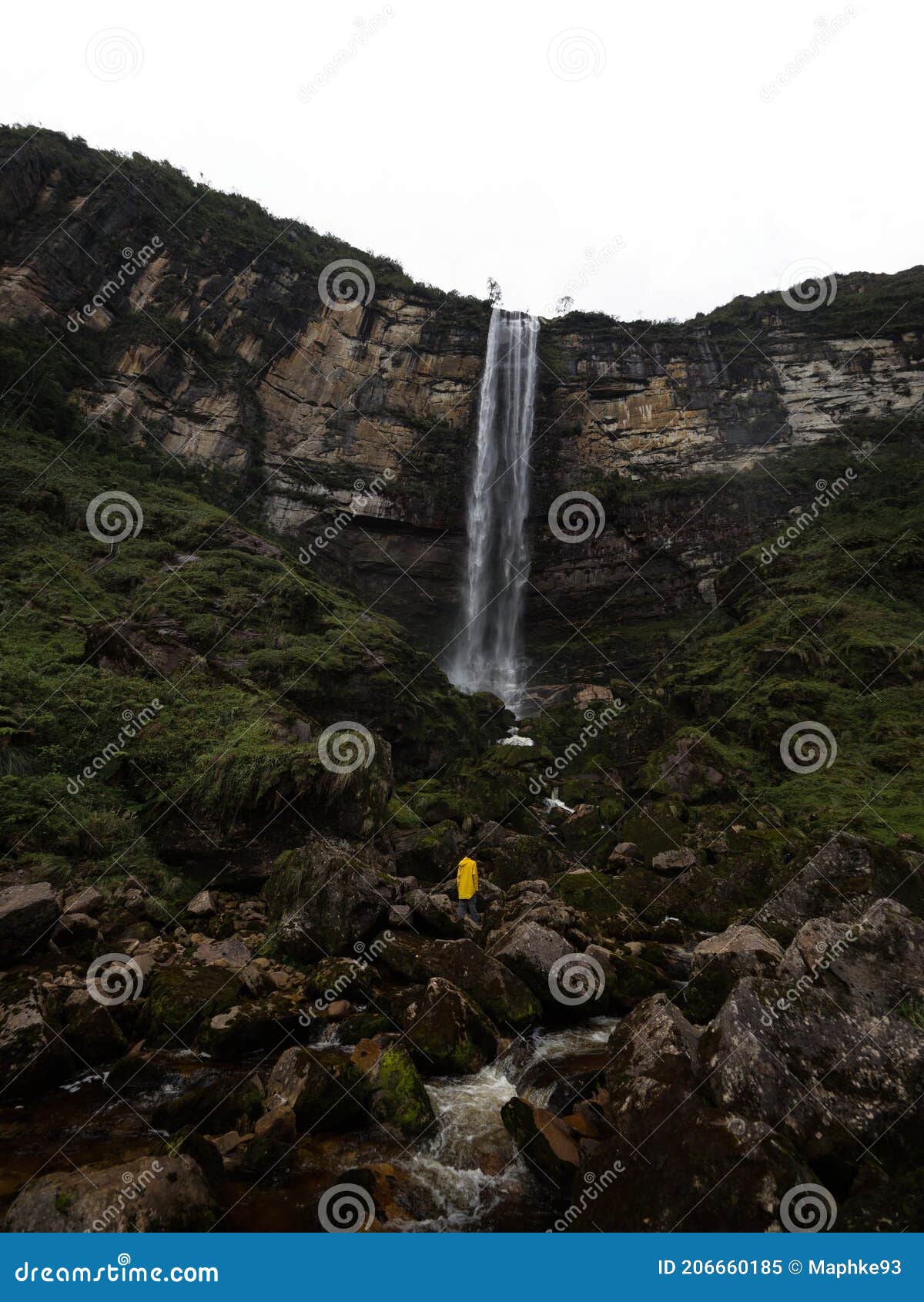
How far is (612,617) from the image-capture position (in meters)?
37.6

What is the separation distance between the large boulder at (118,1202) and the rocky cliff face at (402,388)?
33.1m

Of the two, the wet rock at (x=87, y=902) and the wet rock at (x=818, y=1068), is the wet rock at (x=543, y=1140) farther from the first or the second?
the wet rock at (x=87, y=902)

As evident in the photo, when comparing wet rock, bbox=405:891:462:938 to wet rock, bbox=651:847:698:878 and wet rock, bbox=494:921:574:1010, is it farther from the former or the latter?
wet rock, bbox=651:847:698:878

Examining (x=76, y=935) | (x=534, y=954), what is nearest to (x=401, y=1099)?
(x=534, y=954)

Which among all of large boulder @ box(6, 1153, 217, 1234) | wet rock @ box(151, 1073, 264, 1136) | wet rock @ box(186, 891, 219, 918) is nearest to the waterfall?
wet rock @ box(186, 891, 219, 918)

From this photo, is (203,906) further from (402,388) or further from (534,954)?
(402,388)

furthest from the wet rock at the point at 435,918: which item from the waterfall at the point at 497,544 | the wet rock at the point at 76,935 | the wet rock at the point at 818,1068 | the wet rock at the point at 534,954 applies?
the waterfall at the point at 497,544

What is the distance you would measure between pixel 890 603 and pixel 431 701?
19.0 m

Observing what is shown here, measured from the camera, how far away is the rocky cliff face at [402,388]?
105ft

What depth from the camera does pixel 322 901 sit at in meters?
8.00

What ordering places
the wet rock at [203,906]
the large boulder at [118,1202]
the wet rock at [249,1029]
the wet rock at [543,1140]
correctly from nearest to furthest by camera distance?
the large boulder at [118,1202]
the wet rock at [543,1140]
the wet rock at [249,1029]
the wet rock at [203,906]

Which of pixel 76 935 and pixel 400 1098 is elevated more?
pixel 400 1098

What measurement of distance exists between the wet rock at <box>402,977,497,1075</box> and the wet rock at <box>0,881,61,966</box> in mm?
4128

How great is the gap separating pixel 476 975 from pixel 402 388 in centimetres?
4025
